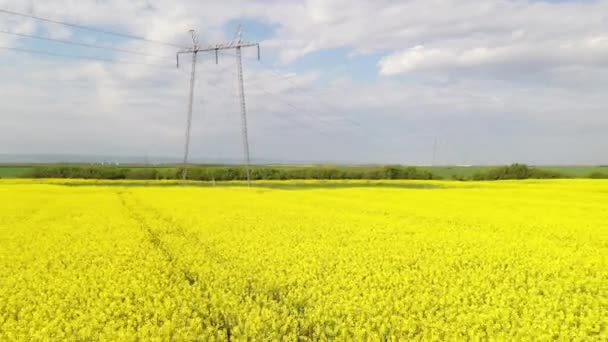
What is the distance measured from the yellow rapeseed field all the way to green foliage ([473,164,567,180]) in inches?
A: 2043

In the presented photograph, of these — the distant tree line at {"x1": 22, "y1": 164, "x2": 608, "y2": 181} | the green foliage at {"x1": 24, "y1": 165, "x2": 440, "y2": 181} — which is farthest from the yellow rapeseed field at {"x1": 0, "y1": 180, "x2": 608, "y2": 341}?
the distant tree line at {"x1": 22, "y1": 164, "x2": 608, "y2": 181}

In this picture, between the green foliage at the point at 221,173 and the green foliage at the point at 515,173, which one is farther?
the green foliage at the point at 515,173

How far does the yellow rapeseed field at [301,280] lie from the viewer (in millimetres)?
A: 6488

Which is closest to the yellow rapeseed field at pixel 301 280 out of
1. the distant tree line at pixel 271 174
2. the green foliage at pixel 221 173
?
the green foliage at pixel 221 173

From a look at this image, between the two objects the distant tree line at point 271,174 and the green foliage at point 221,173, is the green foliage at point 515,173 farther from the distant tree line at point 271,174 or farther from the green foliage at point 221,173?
the green foliage at point 221,173

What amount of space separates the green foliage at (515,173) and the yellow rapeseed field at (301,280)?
170 ft

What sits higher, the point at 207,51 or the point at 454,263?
the point at 207,51

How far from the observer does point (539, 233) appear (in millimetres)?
15234

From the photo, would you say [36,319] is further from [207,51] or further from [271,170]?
[271,170]

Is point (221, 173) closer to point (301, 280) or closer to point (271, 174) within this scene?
point (271, 174)

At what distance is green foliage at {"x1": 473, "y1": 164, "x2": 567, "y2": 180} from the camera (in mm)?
65688

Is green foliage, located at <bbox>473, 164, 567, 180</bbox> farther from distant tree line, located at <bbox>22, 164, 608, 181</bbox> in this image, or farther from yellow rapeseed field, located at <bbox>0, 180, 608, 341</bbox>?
yellow rapeseed field, located at <bbox>0, 180, 608, 341</bbox>

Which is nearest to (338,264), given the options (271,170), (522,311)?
(522,311)

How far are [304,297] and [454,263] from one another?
4007 millimetres
